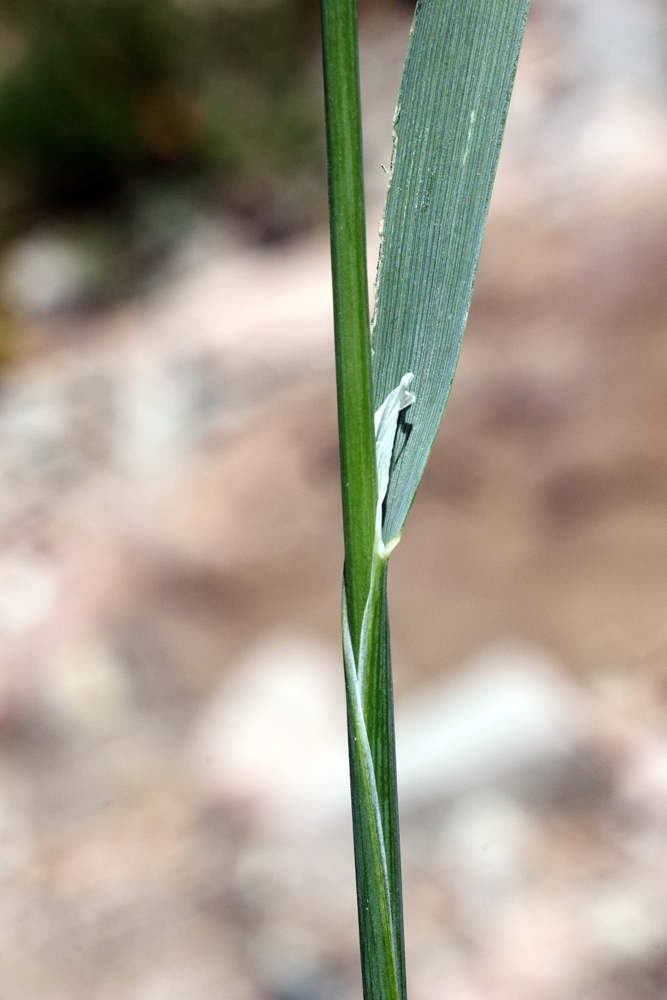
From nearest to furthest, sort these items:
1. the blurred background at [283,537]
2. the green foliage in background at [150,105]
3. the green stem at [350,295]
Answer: the green stem at [350,295] → the blurred background at [283,537] → the green foliage in background at [150,105]

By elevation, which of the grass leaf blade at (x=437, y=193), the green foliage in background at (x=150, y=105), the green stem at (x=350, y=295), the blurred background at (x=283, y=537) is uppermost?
the green foliage in background at (x=150, y=105)

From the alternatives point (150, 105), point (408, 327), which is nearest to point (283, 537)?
point (408, 327)

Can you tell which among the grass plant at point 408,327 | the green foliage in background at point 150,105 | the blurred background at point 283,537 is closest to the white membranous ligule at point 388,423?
the grass plant at point 408,327

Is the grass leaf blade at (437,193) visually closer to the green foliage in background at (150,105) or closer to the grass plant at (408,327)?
the grass plant at (408,327)

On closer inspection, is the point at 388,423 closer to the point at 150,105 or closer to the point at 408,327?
the point at 408,327

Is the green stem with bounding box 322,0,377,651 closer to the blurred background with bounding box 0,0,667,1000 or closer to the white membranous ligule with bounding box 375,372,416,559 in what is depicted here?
the white membranous ligule with bounding box 375,372,416,559

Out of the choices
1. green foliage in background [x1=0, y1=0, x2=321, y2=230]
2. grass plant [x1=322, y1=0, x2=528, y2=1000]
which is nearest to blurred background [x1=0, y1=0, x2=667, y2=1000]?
green foliage in background [x1=0, y1=0, x2=321, y2=230]
